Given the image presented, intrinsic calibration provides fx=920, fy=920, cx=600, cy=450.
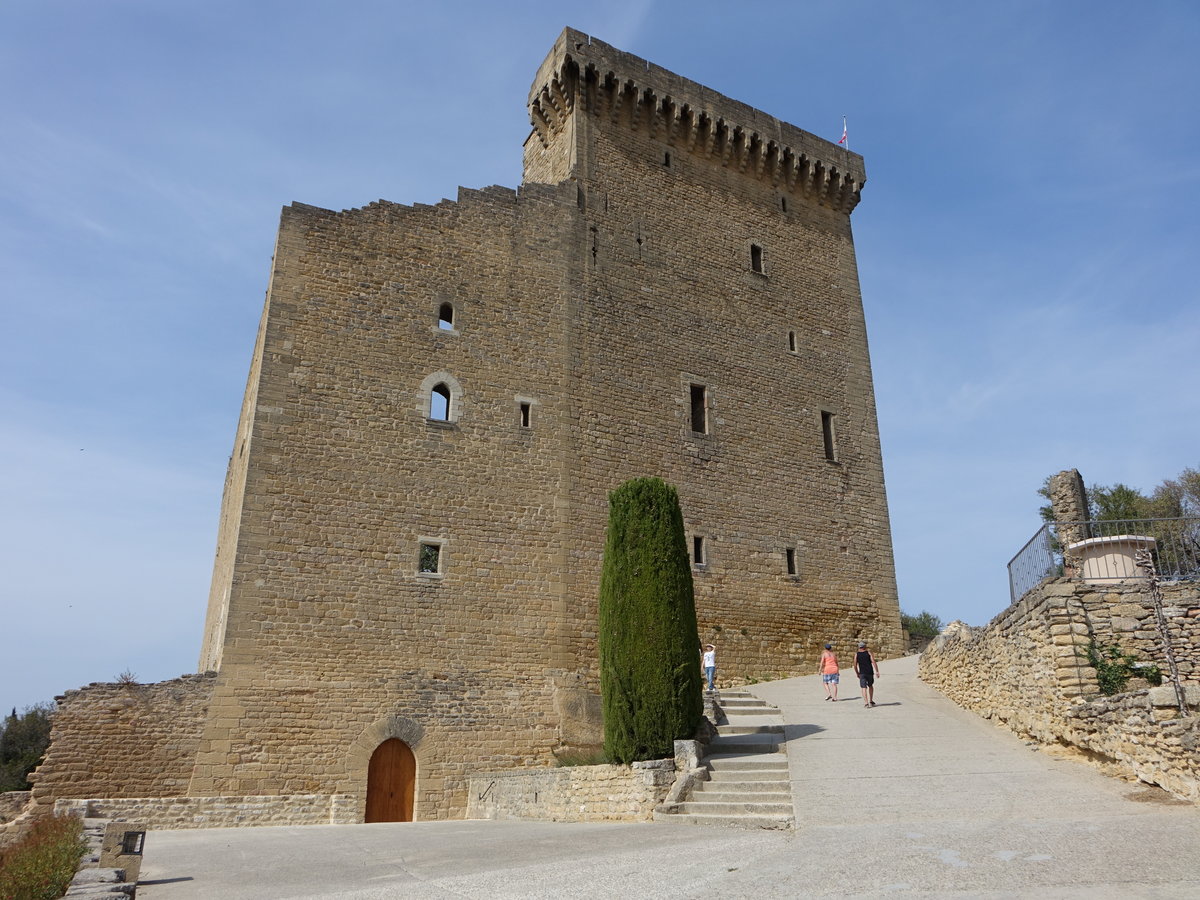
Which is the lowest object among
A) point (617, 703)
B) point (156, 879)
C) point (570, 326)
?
point (156, 879)

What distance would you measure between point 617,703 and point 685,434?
300 inches

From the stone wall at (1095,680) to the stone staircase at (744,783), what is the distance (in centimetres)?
293

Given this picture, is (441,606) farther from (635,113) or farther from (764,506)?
(635,113)

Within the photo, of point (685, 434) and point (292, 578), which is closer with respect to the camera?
point (292, 578)

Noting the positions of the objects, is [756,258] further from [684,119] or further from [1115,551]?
[1115,551]

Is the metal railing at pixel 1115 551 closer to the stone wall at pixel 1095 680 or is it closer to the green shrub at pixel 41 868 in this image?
the stone wall at pixel 1095 680

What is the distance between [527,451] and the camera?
15.9 metres

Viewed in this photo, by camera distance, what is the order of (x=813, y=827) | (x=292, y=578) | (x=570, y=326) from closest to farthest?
(x=813, y=827) → (x=292, y=578) → (x=570, y=326)

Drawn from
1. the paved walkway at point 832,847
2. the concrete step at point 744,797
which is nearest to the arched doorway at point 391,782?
the paved walkway at point 832,847

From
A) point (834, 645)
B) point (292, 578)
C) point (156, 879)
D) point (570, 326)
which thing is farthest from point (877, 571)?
point (156, 879)

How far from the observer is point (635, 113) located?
19328 millimetres

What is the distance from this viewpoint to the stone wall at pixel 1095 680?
327 inches

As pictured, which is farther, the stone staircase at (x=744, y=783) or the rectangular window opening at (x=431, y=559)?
the rectangular window opening at (x=431, y=559)

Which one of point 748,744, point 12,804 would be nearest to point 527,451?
point 748,744
